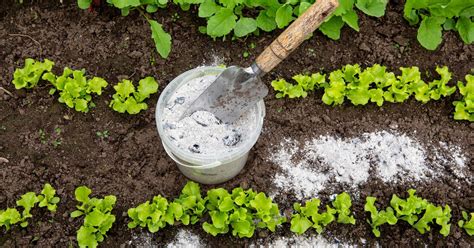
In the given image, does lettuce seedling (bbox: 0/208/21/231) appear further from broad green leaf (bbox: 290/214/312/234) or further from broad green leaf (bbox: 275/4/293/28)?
broad green leaf (bbox: 275/4/293/28)

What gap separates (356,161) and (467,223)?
69 cm

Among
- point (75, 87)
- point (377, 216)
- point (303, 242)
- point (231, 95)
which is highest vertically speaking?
point (231, 95)

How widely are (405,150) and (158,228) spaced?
1532 millimetres

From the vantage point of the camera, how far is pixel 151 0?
11.6 feet

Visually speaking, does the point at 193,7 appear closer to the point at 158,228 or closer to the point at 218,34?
the point at 218,34

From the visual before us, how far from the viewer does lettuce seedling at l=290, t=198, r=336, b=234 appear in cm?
297

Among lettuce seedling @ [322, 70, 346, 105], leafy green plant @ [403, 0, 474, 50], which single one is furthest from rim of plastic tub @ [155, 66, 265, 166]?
leafy green plant @ [403, 0, 474, 50]

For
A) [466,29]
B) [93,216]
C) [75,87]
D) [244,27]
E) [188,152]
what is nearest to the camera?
[188,152]

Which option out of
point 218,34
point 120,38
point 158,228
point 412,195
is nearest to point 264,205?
point 158,228

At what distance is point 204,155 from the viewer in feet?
8.70

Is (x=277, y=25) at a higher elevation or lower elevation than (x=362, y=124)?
higher

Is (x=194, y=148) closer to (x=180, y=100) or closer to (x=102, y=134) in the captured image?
(x=180, y=100)

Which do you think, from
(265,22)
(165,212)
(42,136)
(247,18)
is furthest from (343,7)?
(42,136)

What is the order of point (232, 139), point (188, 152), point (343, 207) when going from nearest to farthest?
point (188, 152) → point (232, 139) → point (343, 207)
